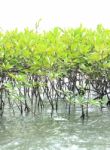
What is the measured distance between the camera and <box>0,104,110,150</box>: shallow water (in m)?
4.01

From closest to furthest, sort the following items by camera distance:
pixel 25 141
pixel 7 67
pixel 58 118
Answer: pixel 25 141 → pixel 7 67 → pixel 58 118

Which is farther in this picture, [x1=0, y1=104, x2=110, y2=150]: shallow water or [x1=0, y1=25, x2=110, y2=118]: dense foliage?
[x1=0, y1=25, x2=110, y2=118]: dense foliage

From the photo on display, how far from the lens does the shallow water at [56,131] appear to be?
4.01 m

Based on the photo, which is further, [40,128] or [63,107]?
[63,107]

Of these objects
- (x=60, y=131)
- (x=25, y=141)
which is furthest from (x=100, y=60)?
(x=25, y=141)

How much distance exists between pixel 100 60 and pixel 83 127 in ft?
2.84

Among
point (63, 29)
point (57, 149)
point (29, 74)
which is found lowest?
point (57, 149)

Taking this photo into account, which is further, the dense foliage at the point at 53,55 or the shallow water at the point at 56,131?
the dense foliage at the point at 53,55

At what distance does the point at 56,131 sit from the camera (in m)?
4.54

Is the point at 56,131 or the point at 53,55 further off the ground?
the point at 53,55

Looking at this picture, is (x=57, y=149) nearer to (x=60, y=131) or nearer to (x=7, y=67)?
(x=60, y=131)

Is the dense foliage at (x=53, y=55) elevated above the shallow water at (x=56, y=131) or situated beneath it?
elevated above

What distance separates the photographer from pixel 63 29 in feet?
17.3

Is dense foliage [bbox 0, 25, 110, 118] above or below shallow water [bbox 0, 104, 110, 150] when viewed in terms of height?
above
